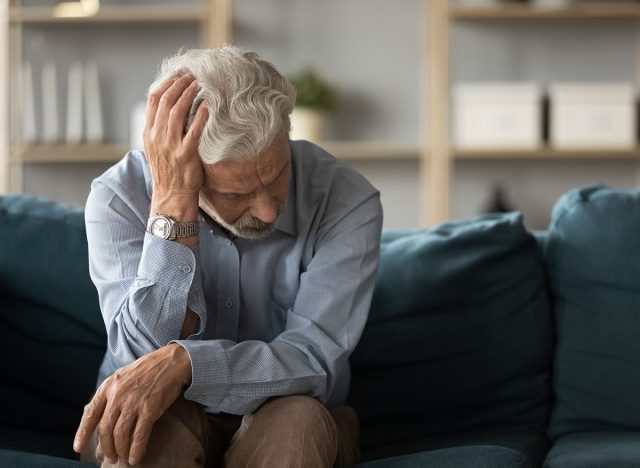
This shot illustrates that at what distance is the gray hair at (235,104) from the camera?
1515 mm

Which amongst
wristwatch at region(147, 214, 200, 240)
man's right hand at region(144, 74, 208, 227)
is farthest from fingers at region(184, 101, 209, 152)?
wristwatch at region(147, 214, 200, 240)

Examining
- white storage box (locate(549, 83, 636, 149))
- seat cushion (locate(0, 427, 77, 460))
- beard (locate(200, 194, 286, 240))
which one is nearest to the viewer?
beard (locate(200, 194, 286, 240))

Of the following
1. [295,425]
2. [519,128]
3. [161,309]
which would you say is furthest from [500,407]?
[519,128]

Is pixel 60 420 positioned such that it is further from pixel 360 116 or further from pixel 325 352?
pixel 360 116

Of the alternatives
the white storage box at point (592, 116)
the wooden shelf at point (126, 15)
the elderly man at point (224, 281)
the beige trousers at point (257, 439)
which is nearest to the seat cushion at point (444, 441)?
the elderly man at point (224, 281)

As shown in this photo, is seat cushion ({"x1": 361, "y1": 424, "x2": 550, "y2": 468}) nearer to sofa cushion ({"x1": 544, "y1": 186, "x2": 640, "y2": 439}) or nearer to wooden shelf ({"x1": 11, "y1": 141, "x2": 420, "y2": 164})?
sofa cushion ({"x1": 544, "y1": 186, "x2": 640, "y2": 439})

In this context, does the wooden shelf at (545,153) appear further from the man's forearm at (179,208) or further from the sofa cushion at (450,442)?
the man's forearm at (179,208)

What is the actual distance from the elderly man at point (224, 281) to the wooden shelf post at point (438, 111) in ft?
7.34

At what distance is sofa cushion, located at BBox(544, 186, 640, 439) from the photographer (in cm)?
188

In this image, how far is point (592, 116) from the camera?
12.7ft

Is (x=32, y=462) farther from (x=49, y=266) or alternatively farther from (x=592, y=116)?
(x=592, y=116)

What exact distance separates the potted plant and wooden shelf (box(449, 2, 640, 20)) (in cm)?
61

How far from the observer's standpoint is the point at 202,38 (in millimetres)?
4234

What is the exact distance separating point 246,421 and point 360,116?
2850 mm
